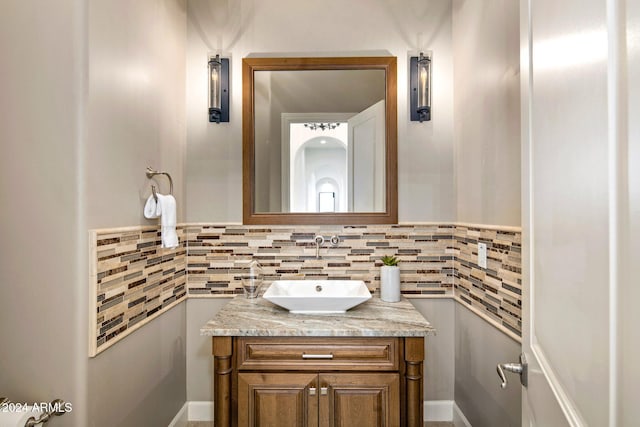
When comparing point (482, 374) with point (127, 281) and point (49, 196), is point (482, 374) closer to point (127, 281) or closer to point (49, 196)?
point (127, 281)

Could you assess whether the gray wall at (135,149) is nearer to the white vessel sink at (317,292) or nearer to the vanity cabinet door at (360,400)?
the white vessel sink at (317,292)

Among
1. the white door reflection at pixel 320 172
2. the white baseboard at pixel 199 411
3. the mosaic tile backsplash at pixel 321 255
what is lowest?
the white baseboard at pixel 199 411

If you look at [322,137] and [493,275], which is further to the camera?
[322,137]

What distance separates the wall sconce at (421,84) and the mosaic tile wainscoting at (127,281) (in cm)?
160

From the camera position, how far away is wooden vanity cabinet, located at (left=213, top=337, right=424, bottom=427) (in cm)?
149

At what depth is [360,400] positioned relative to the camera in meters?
1.49

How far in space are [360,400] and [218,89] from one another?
1822 millimetres

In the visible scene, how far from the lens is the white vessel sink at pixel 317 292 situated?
163 centimetres

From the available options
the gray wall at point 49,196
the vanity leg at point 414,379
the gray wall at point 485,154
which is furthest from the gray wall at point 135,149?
the gray wall at point 485,154

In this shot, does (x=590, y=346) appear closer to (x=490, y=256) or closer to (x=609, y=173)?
(x=609, y=173)

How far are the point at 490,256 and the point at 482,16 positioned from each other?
116 cm

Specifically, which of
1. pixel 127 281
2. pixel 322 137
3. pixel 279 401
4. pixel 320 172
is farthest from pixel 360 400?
pixel 322 137

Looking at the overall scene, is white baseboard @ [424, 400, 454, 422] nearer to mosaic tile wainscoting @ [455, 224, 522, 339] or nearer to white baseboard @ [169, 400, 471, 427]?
white baseboard @ [169, 400, 471, 427]

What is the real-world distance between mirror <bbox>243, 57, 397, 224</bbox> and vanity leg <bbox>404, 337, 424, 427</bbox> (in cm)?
79
